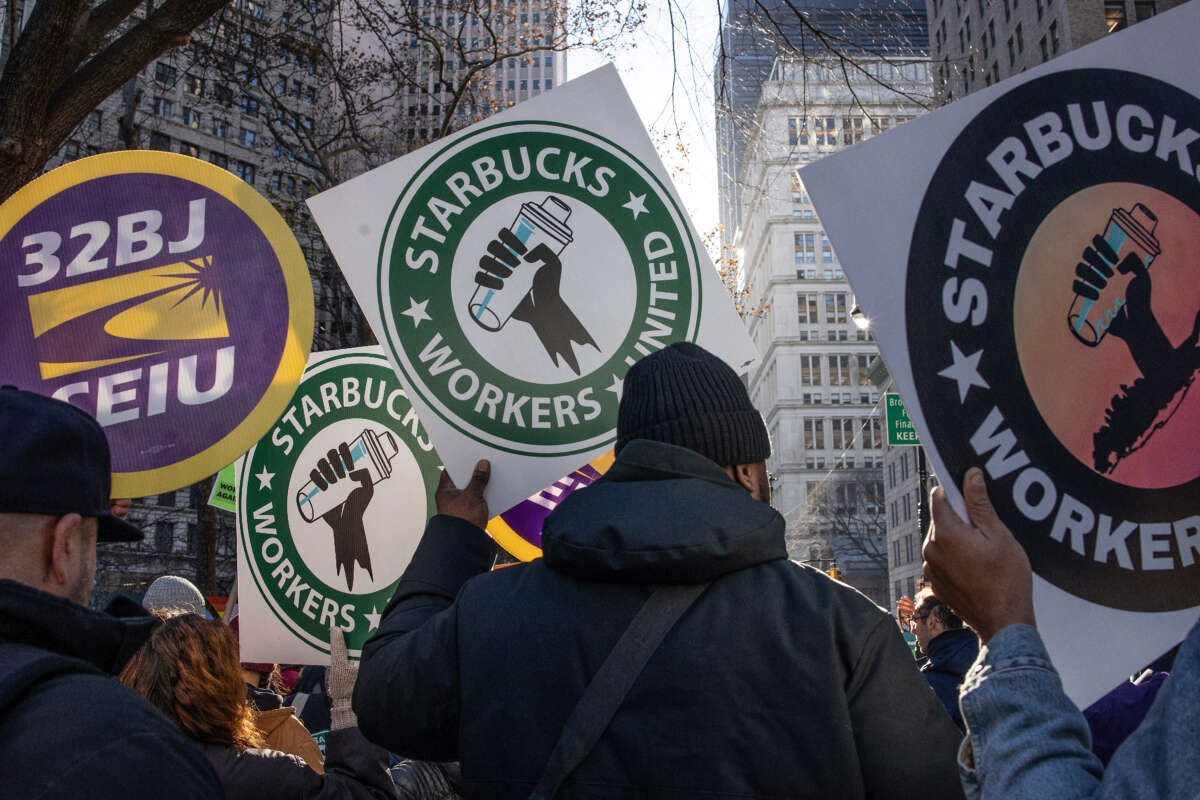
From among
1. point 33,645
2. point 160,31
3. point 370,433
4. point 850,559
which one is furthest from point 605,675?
point 850,559

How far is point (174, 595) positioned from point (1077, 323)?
4345mm

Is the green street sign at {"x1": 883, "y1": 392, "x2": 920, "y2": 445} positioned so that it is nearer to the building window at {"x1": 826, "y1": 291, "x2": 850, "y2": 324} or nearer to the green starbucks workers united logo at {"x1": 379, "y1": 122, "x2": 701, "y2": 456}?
the green starbucks workers united logo at {"x1": 379, "y1": 122, "x2": 701, "y2": 456}

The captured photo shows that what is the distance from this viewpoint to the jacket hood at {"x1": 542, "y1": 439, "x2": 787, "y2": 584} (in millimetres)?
1775

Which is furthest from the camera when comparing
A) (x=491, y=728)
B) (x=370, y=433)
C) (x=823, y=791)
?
(x=370, y=433)

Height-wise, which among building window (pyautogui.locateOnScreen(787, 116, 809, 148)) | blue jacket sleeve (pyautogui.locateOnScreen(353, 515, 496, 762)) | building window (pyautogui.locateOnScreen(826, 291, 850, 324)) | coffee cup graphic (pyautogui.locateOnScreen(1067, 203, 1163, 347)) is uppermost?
building window (pyautogui.locateOnScreen(826, 291, 850, 324))

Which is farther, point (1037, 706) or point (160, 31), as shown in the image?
point (160, 31)

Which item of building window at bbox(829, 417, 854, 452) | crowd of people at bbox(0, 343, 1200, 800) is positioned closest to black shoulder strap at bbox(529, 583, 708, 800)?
crowd of people at bbox(0, 343, 1200, 800)

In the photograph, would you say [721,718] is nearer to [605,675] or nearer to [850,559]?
[605,675]

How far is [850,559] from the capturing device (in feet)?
297

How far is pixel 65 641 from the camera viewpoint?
4.87 feet

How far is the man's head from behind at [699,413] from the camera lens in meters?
2.04

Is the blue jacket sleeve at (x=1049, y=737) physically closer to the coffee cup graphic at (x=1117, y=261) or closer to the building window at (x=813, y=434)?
the coffee cup graphic at (x=1117, y=261)

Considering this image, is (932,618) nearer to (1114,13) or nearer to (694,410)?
(694,410)

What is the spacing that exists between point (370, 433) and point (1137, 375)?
2757 mm
